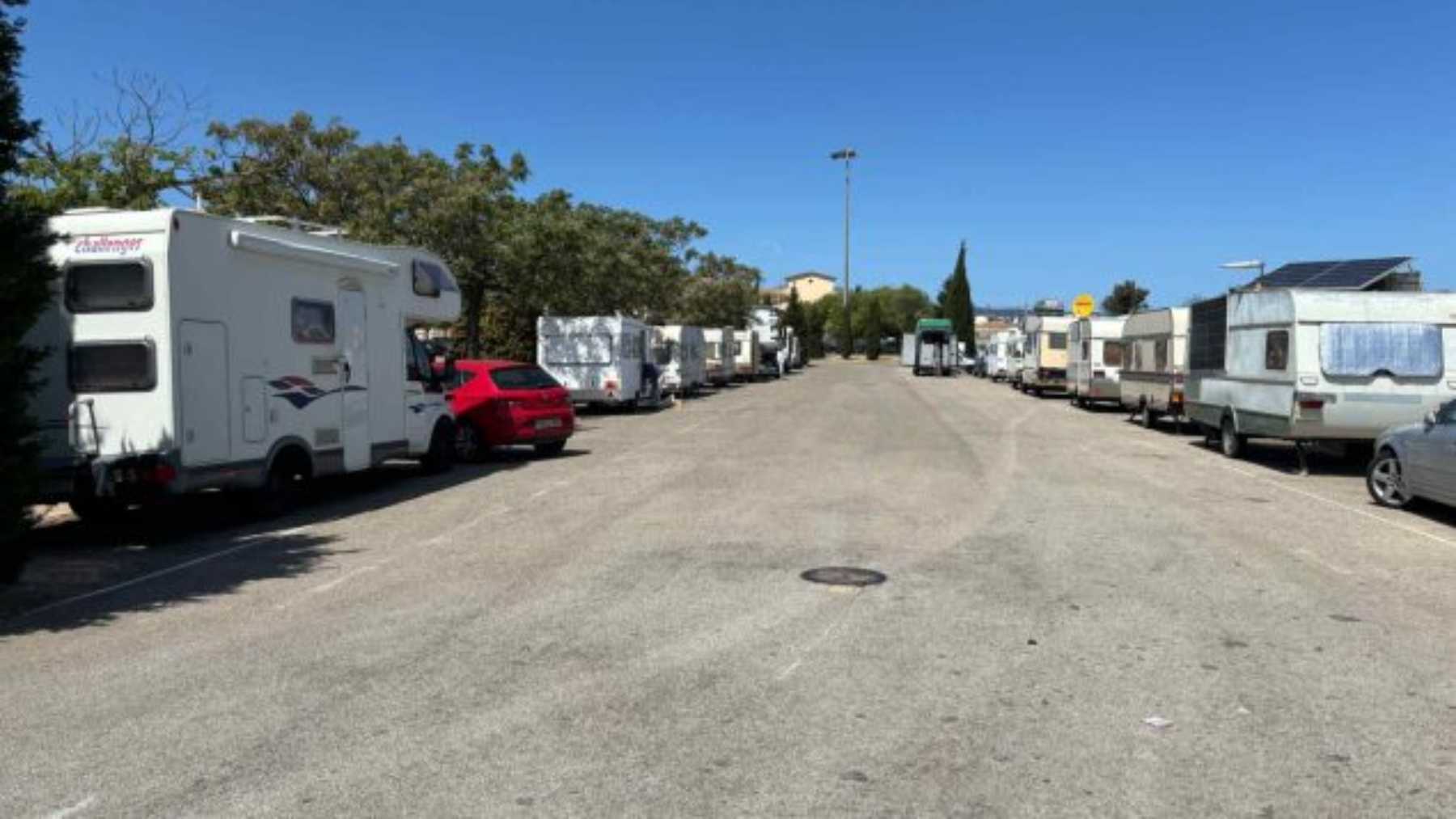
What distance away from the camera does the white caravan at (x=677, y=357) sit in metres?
35.7

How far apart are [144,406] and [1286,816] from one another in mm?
9356

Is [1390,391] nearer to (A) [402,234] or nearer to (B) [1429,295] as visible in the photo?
(B) [1429,295]

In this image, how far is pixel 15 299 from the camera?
7594mm

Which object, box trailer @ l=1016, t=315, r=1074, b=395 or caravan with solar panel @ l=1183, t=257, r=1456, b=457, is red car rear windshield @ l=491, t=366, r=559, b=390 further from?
box trailer @ l=1016, t=315, r=1074, b=395

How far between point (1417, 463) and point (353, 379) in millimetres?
11873

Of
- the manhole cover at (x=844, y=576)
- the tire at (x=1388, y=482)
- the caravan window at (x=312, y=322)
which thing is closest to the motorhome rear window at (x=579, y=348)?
the caravan window at (x=312, y=322)

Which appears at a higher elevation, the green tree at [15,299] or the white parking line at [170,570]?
the green tree at [15,299]

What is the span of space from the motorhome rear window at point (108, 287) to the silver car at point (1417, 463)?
41.6ft

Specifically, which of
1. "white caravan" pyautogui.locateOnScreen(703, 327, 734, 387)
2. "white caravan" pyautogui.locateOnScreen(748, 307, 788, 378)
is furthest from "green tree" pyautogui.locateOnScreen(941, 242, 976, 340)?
"white caravan" pyautogui.locateOnScreen(703, 327, 734, 387)

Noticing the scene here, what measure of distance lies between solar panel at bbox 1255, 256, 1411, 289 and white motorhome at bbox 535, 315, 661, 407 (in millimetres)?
17726

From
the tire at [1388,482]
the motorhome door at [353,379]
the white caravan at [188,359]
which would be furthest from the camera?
the motorhome door at [353,379]

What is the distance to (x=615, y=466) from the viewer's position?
16.3 m

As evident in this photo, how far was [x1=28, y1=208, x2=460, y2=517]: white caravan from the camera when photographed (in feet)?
32.1

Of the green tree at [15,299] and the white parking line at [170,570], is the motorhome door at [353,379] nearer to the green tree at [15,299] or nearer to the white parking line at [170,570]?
the white parking line at [170,570]
